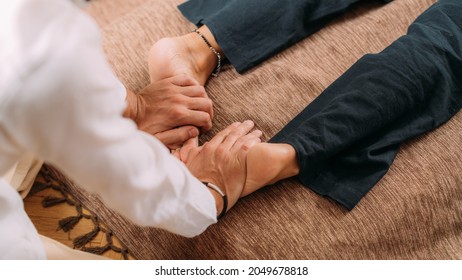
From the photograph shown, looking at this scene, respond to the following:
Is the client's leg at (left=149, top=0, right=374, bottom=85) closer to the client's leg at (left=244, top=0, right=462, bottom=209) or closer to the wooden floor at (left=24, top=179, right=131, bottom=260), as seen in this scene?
the client's leg at (left=244, top=0, right=462, bottom=209)

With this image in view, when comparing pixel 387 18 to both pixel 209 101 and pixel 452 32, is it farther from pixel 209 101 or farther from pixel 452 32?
pixel 209 101

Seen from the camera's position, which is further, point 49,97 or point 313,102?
point 313,102

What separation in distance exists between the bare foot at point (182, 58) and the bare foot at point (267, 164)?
11.1 inches

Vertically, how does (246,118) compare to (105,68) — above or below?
below

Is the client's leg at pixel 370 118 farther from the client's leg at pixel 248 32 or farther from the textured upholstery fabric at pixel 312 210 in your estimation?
the client's leg at pixel 248 32

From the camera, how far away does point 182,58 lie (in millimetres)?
1120

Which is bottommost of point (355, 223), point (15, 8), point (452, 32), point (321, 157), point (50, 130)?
point (355, 223)

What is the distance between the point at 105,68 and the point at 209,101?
57 centimetres

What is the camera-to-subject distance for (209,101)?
1.07m

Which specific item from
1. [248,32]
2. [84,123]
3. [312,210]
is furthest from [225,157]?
[84,123]

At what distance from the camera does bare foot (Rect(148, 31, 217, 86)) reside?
110 centimetres

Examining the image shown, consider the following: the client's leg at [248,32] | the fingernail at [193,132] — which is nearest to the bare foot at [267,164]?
the fingernail at [193,132]

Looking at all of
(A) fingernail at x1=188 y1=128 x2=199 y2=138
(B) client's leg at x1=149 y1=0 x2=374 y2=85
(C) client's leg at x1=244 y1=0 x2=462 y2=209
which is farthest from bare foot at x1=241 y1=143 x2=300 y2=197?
(B) client's leg at x1=149 y1=0 x2=374 y2=85
